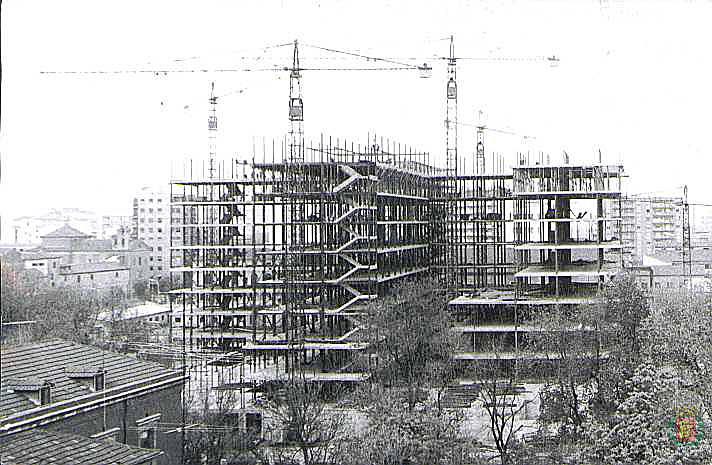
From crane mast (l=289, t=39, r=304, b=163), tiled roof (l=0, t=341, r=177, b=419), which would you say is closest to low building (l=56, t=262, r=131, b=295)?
tiled roof (l=0, t=341, r=177, b=419)

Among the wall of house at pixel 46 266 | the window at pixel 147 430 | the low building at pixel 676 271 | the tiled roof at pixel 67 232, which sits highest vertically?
the tiled roof at pixel 67 232

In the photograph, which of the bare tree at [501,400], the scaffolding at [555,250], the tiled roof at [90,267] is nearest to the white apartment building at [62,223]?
the tiled roof at [90,267]

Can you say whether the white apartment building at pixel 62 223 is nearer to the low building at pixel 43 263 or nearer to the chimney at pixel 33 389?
the low building at pixel 43 263

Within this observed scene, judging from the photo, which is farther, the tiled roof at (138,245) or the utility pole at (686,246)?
the utility pole at (686,246)

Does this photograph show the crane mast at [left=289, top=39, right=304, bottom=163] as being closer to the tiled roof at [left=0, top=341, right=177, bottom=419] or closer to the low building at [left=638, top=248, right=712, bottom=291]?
the low building at [left=638, top=248, right=712, bottom=291]

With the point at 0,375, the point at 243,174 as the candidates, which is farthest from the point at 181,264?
the point at 0,375

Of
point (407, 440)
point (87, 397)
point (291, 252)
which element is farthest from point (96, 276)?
point (291, 252)

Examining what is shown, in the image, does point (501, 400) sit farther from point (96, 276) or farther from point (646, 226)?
point (646, 226)
